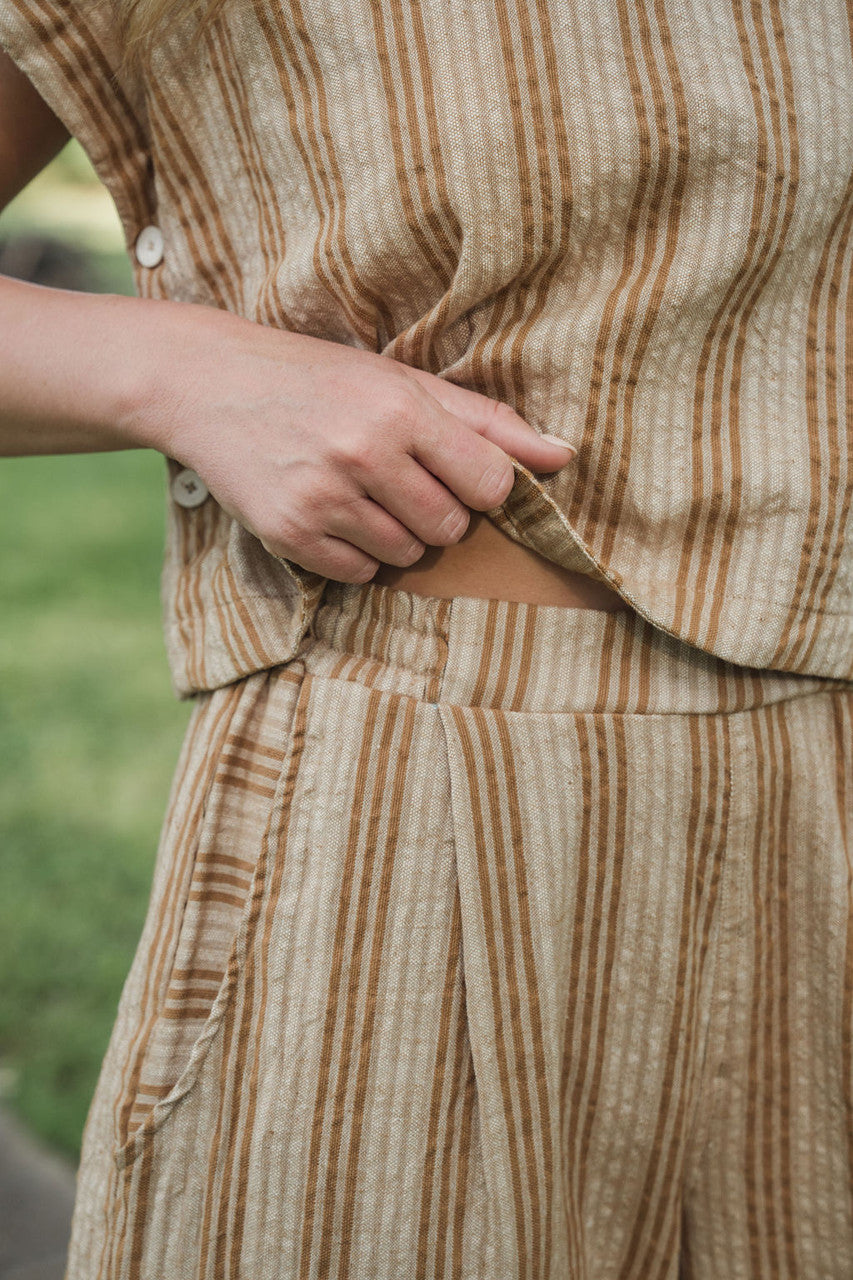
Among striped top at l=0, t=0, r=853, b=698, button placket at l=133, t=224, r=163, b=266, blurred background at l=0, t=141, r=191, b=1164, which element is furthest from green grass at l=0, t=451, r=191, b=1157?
striped top at l=0, t=0, r=853, b=698

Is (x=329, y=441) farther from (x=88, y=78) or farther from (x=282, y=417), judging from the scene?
(x=88, y=78)

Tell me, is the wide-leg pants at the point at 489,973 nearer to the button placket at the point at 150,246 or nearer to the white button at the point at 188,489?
the white button at the point at 188,489

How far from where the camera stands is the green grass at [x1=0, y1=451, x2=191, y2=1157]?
2.55 metres

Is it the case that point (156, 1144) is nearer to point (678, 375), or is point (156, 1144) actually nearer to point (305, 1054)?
point (305, 1054)

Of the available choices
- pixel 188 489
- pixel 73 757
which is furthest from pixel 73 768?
pixel 188 489

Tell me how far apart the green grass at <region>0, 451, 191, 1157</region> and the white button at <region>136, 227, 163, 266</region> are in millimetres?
1138

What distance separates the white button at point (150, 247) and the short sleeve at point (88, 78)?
0.09 ft

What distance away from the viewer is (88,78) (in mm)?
850

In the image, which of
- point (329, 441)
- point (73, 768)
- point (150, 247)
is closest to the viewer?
point (329, 441)

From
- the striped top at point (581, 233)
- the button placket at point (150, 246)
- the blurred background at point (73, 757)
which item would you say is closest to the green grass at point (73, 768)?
the blurred background at point (73, 757)

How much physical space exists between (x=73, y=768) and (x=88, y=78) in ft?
9.46

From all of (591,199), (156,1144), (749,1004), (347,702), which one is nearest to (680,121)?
(591,199)

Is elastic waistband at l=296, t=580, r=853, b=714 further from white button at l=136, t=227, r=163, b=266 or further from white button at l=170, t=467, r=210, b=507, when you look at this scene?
white button at l=136, t=227, r=163, b=266

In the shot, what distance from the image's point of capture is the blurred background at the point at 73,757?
2545 millimetres
